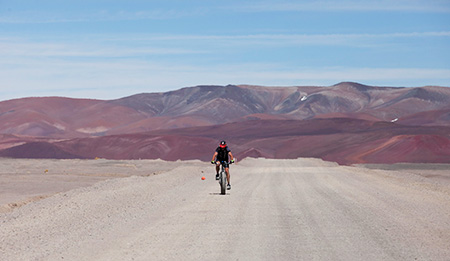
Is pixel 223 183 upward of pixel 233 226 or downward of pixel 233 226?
upward

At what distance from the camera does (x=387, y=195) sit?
23391 millimetres

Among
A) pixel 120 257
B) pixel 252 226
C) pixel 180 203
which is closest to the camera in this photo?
pixel 120 257

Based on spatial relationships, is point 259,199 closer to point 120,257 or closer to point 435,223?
point 435,223

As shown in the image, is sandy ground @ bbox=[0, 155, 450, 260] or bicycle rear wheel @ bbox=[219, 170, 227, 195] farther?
bicycle rear wheel @ bbox=[219, 170, 227, 195]

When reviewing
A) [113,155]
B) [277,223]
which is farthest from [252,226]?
[113,155]

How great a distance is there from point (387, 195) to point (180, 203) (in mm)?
7469

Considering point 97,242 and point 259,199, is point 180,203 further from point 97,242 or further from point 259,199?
point 97,242

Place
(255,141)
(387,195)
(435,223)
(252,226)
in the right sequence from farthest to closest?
(255,141)
(387,195)
(435,223)
(252,226)

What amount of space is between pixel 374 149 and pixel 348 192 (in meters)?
72.4

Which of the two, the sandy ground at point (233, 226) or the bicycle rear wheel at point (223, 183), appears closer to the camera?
the sandy ground at point (233, 226)

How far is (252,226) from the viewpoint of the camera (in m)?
14.5

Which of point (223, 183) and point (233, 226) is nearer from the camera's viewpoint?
point (233, 226)

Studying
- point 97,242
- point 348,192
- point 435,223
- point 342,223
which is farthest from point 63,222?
point 348,192

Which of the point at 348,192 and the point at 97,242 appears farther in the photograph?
the point at 348,192
